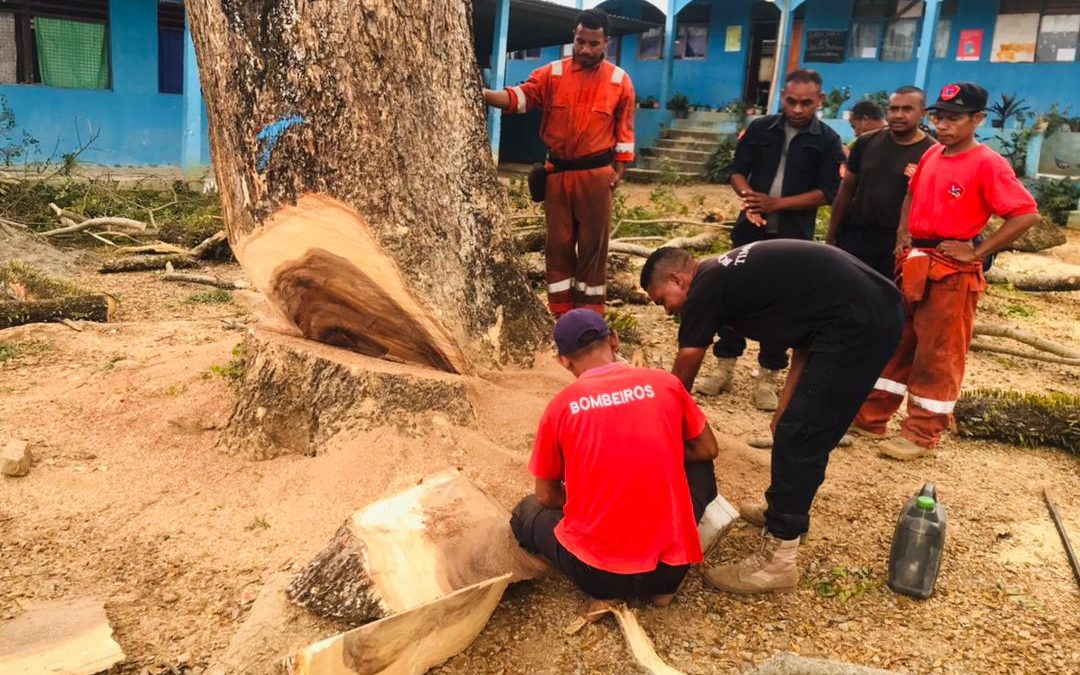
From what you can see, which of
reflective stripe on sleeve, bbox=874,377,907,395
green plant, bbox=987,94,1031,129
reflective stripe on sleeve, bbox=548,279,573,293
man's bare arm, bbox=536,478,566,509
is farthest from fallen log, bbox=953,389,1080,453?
green plant, bbox=987,94,1031,129

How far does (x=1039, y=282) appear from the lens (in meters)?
7.20

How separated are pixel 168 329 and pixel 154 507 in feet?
7.90

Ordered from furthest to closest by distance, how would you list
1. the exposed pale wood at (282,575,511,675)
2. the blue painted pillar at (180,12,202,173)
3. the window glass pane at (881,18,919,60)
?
the window glass pane at (881,18,919,60), the blue painted pillar at (180,12,202,173), the exposed pale wood at (282,575,511,675)

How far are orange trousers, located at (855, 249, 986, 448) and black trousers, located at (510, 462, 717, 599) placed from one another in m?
1.59

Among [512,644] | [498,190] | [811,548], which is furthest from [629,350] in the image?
[512,644]

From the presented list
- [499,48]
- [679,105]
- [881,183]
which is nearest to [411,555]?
[881,183]

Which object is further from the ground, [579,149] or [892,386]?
[579,149]

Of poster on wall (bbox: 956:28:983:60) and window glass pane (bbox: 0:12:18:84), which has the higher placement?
poster on wall (bbox: 956:28:983:60)

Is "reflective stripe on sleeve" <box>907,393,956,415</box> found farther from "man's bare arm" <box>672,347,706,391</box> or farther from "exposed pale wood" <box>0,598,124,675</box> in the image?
"exposed pale wood" <box>0,598,124,675</box>

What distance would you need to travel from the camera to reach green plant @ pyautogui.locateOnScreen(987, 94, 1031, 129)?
13125 mm

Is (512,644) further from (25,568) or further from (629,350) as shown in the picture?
(629,350)

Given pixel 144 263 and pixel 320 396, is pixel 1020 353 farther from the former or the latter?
pixel 144 263

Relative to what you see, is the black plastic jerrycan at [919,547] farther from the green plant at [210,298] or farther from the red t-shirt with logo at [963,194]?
the green plant at [210,298]

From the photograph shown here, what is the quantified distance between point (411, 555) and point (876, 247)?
10.2ft
